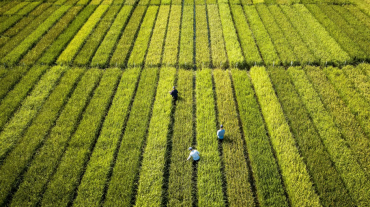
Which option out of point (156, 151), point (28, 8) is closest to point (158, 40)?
point (156, 151)

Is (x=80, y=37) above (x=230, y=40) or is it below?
above

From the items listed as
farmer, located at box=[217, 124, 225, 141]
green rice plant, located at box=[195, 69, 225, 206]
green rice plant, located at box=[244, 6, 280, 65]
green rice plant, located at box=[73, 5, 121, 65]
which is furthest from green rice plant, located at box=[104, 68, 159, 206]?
green rice plant, located at box=[244, 6, 280, 65]

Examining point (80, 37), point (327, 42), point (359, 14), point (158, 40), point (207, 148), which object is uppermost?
point (359, 14)

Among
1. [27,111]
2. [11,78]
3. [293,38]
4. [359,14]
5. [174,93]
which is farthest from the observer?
[359,14]

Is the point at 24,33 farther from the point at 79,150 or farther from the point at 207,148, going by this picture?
the point at 207,148

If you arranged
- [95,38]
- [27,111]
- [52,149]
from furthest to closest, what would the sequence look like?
[95,38] → [27,111] → [52,149]

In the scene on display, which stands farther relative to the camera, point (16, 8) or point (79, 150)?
point (16, 8)

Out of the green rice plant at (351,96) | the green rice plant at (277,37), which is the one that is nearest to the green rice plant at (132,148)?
the green rice plant at (277,37)

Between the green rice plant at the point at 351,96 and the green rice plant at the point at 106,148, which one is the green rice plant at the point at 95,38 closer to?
the green rice plant at the point at 106,148
